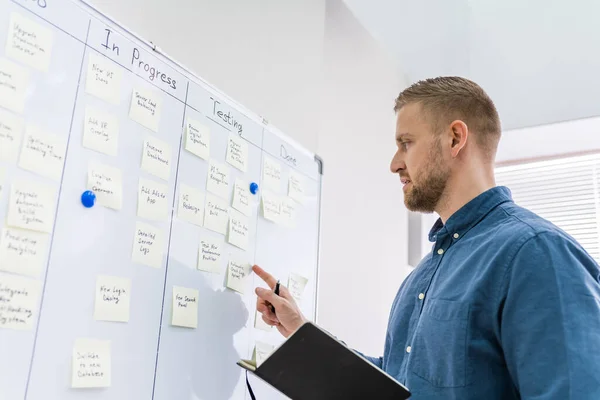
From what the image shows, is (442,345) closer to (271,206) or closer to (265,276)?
(265,276)

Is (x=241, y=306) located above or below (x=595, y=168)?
below

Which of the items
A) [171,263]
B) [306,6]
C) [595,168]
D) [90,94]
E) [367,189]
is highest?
[306,6]

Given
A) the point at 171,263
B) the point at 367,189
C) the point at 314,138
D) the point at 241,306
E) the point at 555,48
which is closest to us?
the point at 171,263

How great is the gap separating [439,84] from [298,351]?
0.77 meters

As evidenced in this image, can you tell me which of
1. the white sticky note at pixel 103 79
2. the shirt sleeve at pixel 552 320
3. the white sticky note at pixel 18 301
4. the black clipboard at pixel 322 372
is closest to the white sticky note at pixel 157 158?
the white sticky note at pixel 103 79

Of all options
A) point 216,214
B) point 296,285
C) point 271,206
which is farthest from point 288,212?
point 216,214

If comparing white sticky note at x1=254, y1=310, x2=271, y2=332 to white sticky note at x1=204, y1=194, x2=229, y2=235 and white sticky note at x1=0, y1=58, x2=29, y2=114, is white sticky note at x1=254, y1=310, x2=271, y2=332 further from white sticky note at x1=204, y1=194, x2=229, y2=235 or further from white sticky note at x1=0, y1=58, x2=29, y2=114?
white sticky note at x1=0, y1=58, x2=29, y2=114

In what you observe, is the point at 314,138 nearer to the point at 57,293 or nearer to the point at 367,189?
the point at 367,189

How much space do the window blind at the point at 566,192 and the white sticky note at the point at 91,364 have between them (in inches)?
91.4

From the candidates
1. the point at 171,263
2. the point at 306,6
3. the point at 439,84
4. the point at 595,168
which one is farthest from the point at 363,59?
the point at 171,263

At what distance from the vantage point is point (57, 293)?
915mm

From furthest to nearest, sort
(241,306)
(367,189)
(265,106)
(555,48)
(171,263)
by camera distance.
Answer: (555,48), (367,189), (265,106), (241,306), (171,263)

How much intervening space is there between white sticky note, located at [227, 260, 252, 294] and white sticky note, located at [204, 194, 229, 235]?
0.27 feet

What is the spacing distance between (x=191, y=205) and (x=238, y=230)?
16 cm
